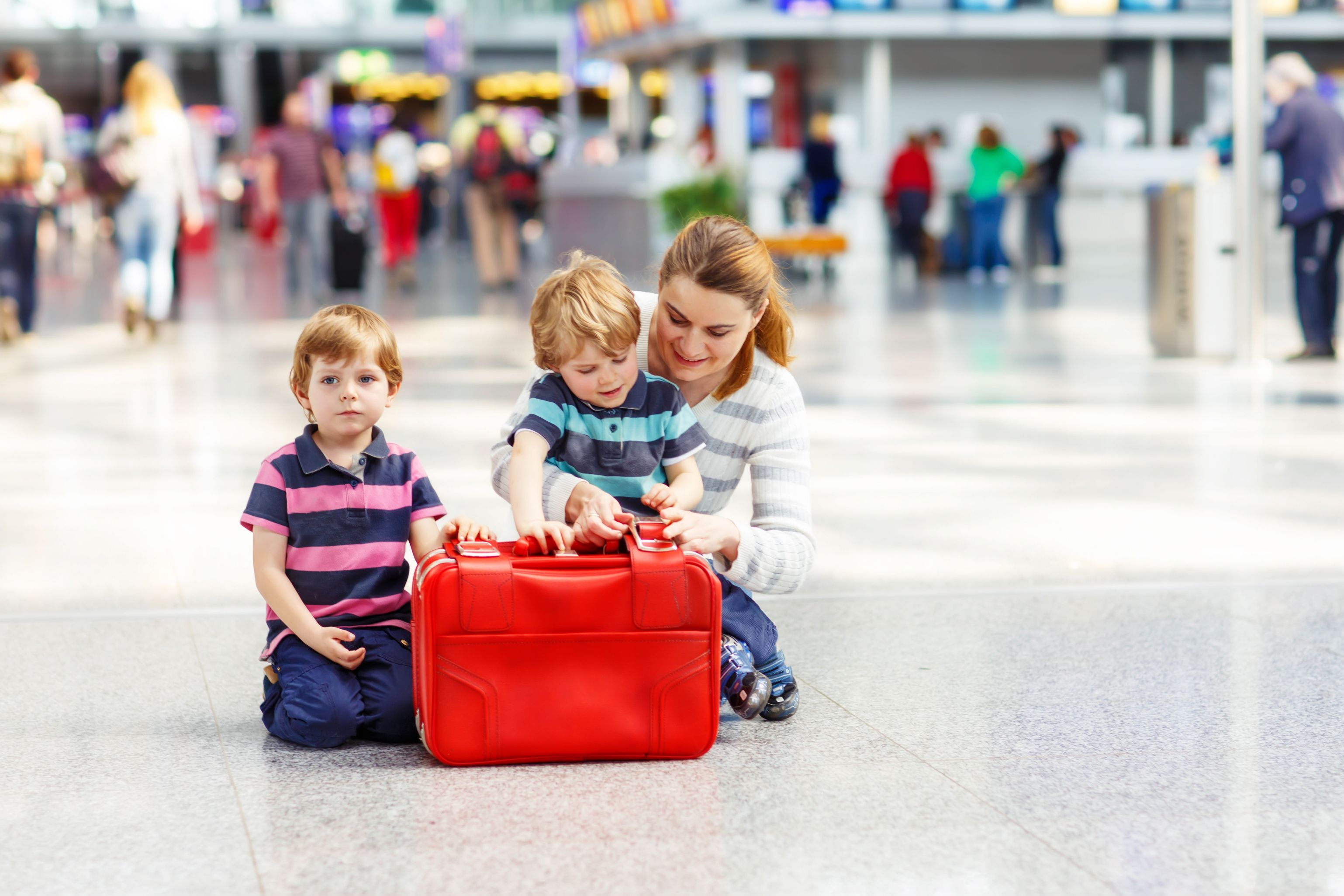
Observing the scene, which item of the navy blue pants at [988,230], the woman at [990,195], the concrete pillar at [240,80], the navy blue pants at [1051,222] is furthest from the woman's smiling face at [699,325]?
the concrete pillar at [240,80]

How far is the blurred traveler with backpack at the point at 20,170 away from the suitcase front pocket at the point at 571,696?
8971mm

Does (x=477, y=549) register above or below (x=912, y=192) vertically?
below

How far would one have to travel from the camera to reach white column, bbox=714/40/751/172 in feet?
73.5

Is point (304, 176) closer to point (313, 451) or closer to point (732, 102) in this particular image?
point (732, 102)

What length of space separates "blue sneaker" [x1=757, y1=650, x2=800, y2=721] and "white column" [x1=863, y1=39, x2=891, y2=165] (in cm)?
2029

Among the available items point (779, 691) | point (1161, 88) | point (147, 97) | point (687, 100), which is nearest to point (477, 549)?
point (779, 691)

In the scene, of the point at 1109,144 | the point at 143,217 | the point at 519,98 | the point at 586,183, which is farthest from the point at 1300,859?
the point at 519,98

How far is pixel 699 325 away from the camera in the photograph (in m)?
3.09

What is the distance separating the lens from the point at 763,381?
3305 millimetres

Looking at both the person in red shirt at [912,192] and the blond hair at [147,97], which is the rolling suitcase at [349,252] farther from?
the person in red shirt at [912,192]

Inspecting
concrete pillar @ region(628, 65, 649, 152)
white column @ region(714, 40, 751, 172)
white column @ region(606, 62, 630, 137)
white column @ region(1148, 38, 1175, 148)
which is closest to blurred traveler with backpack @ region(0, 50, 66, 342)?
white column @ region(714, 40, 751, 172)

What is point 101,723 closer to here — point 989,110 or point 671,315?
point 671,315

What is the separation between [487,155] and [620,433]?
1540 centimetres

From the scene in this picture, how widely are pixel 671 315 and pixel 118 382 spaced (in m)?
6.73
